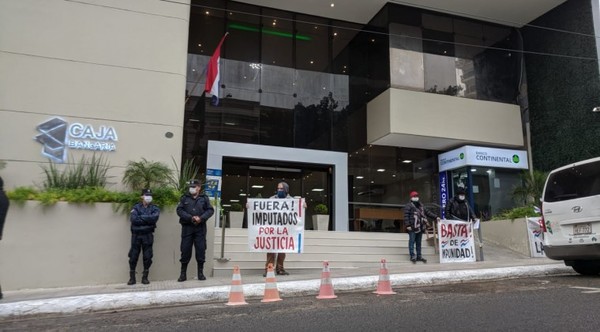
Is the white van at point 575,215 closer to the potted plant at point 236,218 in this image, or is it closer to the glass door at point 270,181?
the potted plant at point 236,218

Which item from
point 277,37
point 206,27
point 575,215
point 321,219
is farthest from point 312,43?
point 575,215

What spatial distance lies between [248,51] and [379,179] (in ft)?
24.3

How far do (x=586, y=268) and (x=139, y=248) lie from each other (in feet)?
27.3

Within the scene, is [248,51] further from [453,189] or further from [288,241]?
[288,241]

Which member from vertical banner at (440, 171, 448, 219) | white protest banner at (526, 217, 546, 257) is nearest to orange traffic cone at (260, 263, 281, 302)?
white protest banner at (526, 217, 546, 257)

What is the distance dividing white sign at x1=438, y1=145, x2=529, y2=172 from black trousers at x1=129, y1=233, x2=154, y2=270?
43.9 ft

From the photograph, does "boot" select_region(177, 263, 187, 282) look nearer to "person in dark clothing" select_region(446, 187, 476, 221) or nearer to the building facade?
"person in dark clothing" select_region(446, 187, 476, 221)

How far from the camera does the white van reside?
774cm

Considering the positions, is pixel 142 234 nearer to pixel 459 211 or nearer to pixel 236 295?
pixel 236 295

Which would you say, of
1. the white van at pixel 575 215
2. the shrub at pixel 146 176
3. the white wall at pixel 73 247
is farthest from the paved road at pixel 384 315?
the shrub at pixel 146 176

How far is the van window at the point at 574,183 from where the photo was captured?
7866 mm

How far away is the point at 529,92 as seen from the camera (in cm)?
1995

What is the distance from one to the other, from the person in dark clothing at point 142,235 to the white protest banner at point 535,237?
10239 mm

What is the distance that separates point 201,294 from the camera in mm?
7105
